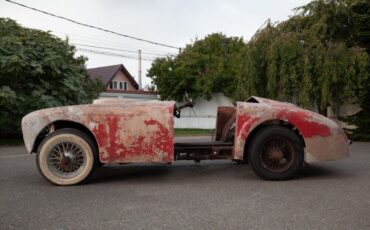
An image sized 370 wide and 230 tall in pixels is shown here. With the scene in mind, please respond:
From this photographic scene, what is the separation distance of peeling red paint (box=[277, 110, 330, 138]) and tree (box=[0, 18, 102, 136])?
8820 millimetres

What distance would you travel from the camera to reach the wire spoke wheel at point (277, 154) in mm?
6098

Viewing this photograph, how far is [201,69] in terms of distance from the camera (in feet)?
76.7

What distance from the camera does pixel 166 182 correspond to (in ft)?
19.9

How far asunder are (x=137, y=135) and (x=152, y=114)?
40 cm

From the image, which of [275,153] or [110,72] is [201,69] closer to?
[275,153]

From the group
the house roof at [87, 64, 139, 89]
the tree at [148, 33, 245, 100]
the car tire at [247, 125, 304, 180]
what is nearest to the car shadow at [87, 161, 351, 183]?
the car tire at [247, 125, 304, 180]

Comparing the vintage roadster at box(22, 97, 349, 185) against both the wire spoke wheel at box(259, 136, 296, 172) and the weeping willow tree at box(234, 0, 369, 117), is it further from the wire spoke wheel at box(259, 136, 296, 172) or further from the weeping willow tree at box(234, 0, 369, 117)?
the weeping willow tree at box(234, 0, 369, 117)

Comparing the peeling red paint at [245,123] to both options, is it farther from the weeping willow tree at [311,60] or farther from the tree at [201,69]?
the tree at [201,69]

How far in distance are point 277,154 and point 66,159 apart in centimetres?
331

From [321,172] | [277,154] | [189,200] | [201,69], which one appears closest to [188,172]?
[277,154]

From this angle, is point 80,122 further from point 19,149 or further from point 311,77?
point 311,77

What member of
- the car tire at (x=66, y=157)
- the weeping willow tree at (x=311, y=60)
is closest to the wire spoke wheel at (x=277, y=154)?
the car tire at (x=66, y=157)

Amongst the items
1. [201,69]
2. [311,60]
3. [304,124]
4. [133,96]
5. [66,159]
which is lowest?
[66,159]

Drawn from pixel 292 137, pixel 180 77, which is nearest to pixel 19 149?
pixel 292 137
